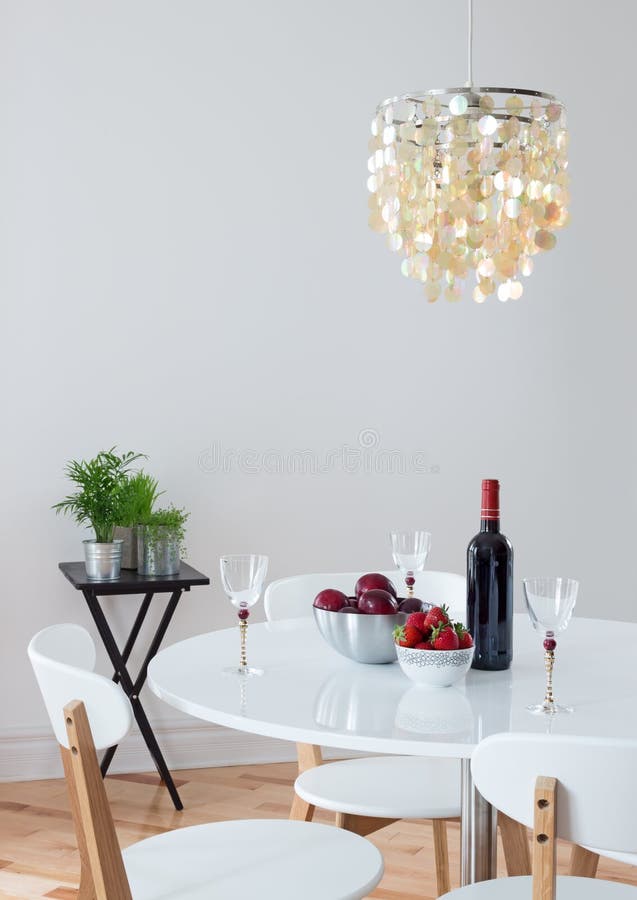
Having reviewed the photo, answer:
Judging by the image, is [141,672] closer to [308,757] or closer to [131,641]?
[131,641]

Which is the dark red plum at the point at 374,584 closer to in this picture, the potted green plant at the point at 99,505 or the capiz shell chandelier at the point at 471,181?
the capiz shell chandelier at the point at 471,181

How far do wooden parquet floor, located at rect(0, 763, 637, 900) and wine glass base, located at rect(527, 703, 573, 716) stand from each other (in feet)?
4.19

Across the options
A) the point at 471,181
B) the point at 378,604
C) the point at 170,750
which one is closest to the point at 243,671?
the point at 378,604

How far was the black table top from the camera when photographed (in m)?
3.31

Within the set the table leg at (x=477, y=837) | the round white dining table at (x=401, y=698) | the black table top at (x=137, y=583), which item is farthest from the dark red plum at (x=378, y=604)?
the black table top at (x=137, y=583)

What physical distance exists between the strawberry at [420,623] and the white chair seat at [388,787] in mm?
434

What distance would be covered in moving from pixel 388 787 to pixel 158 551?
1458mm

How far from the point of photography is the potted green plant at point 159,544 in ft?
11.3

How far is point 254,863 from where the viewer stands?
1834 millimetres

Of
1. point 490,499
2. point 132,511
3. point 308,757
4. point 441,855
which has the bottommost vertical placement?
point 441,855

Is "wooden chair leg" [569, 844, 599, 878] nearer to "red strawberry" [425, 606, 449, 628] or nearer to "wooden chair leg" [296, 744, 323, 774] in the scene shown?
"wooden chair leg" [296, 744, 323, 774]

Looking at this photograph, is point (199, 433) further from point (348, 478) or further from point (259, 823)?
point (259, 823)

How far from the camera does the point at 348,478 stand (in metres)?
4.00

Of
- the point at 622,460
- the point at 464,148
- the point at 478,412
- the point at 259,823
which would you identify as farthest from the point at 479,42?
the point at 259,823
